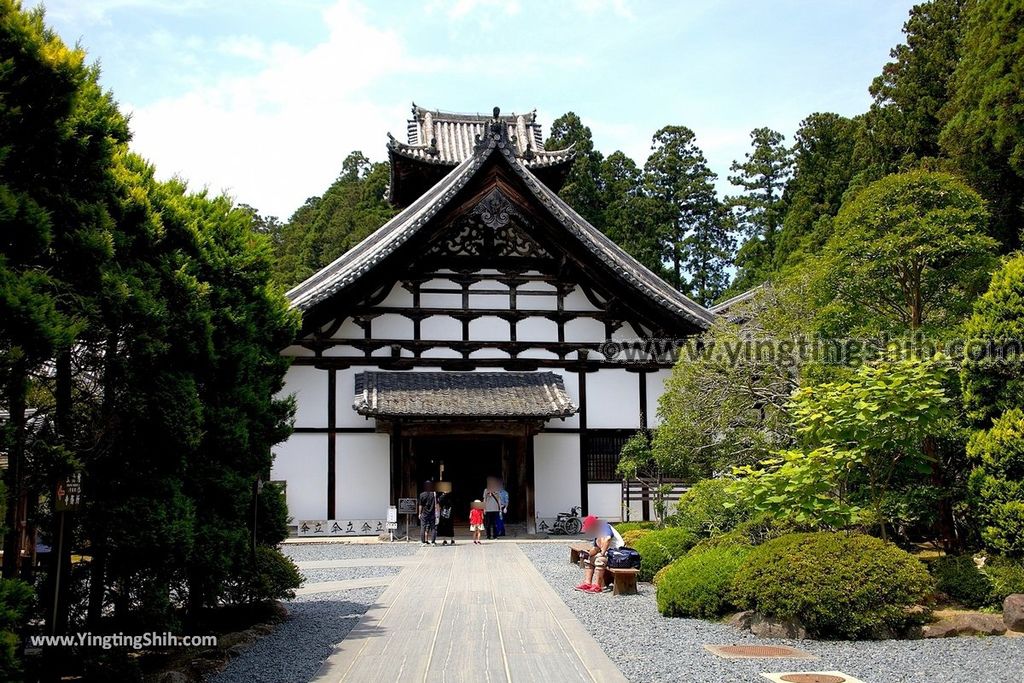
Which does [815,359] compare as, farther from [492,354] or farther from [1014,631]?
[492,354]

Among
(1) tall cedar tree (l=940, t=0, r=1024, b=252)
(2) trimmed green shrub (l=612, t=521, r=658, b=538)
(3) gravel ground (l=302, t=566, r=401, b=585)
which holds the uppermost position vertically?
(1) tall cedar tree (l=940, t=0, r=1024, b=252)

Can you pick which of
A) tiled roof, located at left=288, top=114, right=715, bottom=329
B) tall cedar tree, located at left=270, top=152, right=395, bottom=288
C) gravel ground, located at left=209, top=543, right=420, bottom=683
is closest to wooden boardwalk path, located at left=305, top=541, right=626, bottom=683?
gravel ground, located at left=209, top=543, right=420, bottom=683

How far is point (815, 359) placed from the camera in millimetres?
12492

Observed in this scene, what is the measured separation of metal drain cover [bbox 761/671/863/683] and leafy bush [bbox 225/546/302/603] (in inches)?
216

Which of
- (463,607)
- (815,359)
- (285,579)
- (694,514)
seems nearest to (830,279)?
(815,359)

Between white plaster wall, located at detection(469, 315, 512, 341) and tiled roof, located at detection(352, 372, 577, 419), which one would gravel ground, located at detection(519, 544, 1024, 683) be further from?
white plaster wall, located at detection(469, 315, 512, 341)

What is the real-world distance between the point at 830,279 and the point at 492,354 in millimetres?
10292

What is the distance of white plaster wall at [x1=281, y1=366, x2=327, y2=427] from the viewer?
65.4 ft

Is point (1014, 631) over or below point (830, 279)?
below

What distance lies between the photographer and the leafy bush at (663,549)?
13016 millimetres

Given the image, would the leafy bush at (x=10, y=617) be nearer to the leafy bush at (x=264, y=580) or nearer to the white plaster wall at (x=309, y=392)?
the leafy bush at (x=264, y=580)

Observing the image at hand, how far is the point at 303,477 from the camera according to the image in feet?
64.8

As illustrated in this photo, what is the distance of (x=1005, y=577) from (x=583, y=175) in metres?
40.9

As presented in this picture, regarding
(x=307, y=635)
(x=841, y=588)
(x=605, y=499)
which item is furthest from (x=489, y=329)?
(x=841, y=588)
